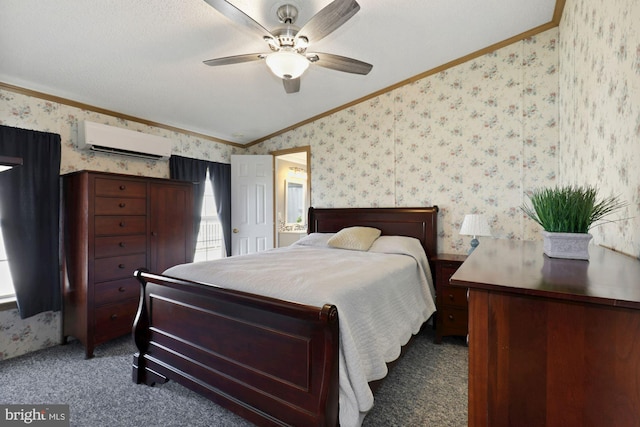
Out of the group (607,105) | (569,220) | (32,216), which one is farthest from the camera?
(32,216)

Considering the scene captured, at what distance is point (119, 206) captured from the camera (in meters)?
2.80

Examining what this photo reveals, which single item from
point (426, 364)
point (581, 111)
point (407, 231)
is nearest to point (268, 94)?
point (407, 231)

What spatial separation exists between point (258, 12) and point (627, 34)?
2.04m

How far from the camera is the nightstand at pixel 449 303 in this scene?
2748mm

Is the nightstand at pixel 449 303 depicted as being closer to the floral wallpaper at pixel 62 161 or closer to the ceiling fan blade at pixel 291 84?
the ceiling fan blade at pixel 291 84

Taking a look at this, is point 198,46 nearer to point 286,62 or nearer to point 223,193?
point 286,62

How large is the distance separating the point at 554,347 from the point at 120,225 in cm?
326

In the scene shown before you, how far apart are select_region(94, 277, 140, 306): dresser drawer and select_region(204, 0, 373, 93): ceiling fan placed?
220 cm

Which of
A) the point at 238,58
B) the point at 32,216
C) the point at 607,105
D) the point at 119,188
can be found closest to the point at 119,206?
the point at 119,188

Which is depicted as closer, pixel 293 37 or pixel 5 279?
pixel 293 37

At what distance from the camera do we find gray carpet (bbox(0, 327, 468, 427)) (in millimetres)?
1804

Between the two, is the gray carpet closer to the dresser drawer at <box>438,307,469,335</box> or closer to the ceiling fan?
the dresser drawer at <box>438,307,469,335</box>

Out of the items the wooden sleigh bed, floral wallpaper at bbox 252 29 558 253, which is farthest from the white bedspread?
floral wallpaper at bbox 252 29 558 253

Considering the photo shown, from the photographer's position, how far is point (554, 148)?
2.79m
